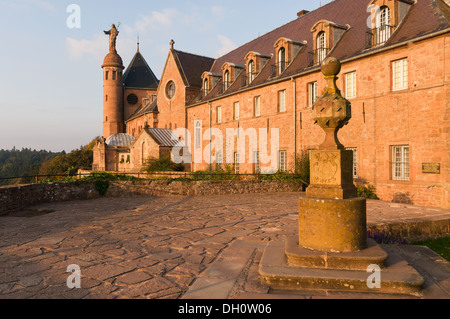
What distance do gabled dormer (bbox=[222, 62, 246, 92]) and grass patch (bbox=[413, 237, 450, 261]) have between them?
73.0ft

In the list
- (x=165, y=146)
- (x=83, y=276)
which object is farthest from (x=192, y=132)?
(x=83, y=276)

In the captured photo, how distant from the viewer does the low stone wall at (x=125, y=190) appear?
10617 mm

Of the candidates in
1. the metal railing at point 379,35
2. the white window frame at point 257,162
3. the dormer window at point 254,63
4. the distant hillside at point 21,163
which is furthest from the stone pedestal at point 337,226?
the distant hillside at point 21,163

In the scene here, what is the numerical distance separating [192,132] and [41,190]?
21323 millimetres

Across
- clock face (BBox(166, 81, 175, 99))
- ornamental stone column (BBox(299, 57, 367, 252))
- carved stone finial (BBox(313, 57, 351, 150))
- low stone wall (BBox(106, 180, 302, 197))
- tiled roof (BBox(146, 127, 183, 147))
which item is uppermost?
clock face (BBox(166, 81, 175, 99))

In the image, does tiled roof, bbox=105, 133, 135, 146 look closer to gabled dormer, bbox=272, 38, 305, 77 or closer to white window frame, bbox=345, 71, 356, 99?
gabled dormer, bbox=272, 38, 305, 77

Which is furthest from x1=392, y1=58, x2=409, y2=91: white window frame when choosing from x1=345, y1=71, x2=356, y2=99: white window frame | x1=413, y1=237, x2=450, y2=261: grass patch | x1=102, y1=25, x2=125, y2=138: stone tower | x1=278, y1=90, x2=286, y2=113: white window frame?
x1=102, y1=25, x2=125, y2=138: stone tower

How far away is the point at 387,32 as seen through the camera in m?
15.8

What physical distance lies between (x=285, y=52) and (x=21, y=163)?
132621 millimetres

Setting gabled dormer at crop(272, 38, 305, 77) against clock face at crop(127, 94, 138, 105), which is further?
clock face at crop(127, 94, 138, 105)

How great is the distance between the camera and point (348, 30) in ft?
62.8

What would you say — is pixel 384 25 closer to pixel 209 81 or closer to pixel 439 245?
pixel 439 245

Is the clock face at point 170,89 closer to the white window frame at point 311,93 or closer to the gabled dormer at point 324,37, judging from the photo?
the gabled dormer at point 324,37

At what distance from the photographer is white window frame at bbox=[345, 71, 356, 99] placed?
16.9 m
